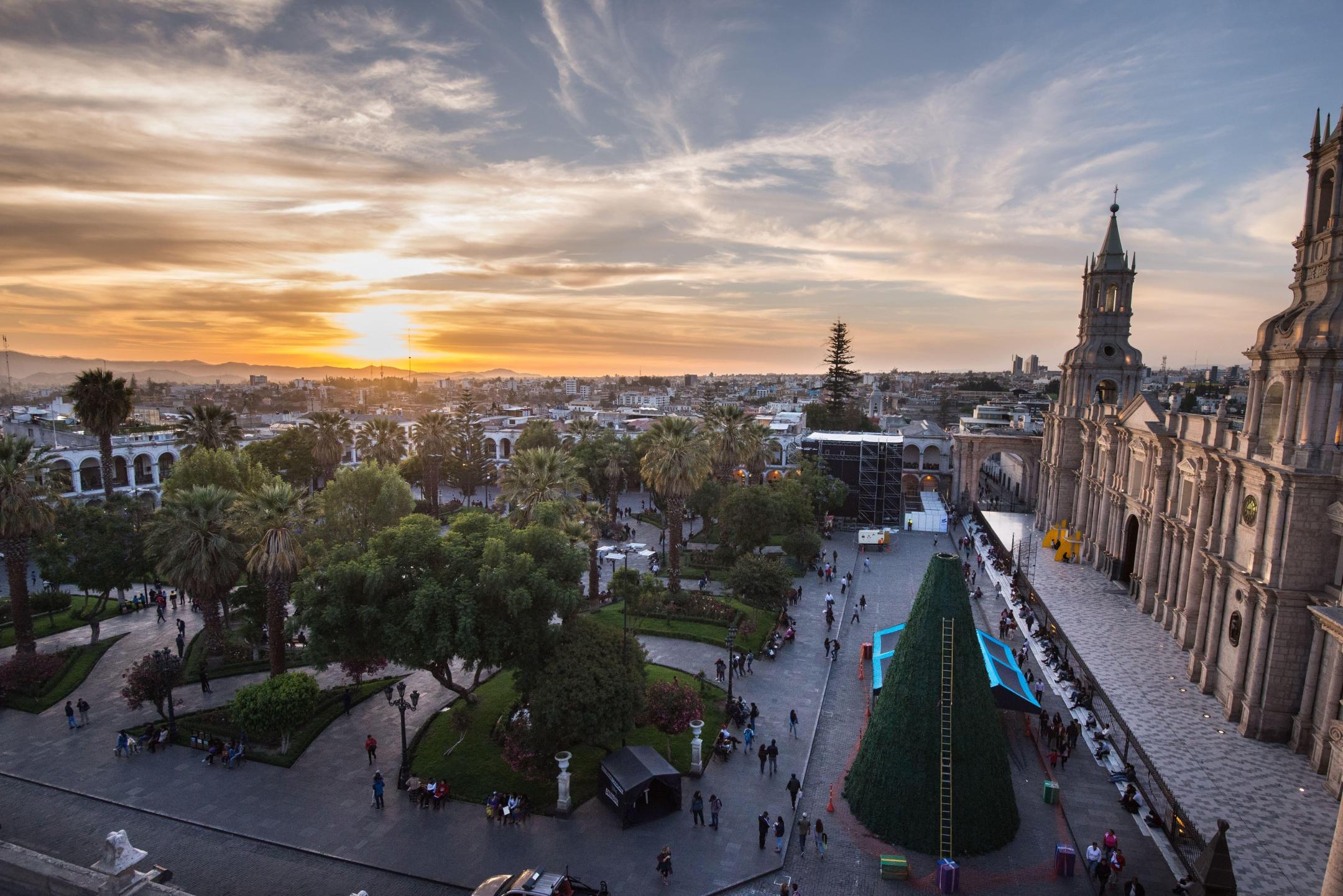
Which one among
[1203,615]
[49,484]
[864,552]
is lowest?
[864,552]

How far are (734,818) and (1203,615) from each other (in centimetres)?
1871

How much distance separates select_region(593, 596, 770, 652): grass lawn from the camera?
2792 cm

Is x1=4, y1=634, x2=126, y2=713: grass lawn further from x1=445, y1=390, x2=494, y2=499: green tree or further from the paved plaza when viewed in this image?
x1=445, y1=390, x2=494, y2=499: green tree

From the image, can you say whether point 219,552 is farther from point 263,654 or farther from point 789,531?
point 789,531

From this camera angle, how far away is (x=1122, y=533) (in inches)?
1399

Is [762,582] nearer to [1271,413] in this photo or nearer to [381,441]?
[1271,413]

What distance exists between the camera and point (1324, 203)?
2069cm

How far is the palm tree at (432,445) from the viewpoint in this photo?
47719 mm

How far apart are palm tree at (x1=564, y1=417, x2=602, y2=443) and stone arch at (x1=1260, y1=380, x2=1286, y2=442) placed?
128ft

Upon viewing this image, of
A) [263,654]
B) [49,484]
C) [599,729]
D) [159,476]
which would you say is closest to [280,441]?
[159,476]

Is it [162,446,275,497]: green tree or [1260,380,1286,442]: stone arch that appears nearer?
[1260,380,1286,442]: stone arch

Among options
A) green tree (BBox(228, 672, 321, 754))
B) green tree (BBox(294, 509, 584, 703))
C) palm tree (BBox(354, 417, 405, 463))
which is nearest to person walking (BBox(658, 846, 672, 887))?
green tree (BBox(294, 509, 584, 703))

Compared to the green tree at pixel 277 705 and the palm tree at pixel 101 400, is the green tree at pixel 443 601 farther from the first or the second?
the palm tree at pixel 101 400

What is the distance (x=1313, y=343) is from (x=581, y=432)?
42.4 meters
